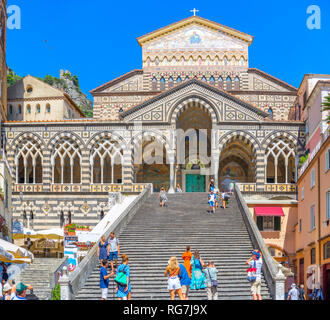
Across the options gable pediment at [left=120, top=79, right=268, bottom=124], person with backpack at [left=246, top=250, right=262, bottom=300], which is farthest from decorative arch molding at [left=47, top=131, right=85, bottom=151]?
person with backpack at [left=246, top=250, right=262, bottom=300]

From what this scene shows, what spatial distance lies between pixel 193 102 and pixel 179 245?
20.3 meters

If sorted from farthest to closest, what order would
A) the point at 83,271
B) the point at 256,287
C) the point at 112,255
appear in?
the point at 112,255, the point at 83,271, the point at 256,287

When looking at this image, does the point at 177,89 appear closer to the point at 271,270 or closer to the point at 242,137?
the point at 242,137

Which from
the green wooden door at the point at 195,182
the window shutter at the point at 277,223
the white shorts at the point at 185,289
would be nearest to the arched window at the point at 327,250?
the window shutter at the point at 277,223

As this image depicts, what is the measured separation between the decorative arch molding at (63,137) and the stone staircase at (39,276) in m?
9.80

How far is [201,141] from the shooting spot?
148 feet

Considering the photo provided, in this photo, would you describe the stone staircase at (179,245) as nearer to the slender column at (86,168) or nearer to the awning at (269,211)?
the awning at (269,211)

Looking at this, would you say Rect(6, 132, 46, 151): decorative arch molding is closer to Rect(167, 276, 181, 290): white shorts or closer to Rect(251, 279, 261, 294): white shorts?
Rect(251, 279, 261, 294): white shorts

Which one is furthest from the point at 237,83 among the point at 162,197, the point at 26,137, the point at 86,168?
the point at 162,197

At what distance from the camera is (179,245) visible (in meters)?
23.3

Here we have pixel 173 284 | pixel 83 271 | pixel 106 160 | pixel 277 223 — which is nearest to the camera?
pixel 173 284

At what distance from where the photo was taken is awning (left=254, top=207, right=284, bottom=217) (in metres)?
37.5
